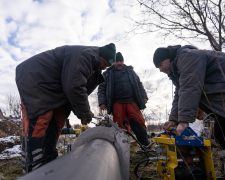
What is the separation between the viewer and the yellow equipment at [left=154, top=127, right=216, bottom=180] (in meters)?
1.48

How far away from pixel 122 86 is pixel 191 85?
6.72 feet

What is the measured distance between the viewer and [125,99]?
3.62 meters

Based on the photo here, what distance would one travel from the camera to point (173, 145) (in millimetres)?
1527

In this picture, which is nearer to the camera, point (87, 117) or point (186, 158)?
point (186, 158)

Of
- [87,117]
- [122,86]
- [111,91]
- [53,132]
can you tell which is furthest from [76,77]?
[122,86]

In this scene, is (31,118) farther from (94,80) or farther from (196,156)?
(196,156)

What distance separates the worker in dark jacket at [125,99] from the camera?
347 cm

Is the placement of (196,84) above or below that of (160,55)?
below

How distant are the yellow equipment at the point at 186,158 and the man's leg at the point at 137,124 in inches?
67.1

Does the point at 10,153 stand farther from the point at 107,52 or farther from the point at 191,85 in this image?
the point at 191,85

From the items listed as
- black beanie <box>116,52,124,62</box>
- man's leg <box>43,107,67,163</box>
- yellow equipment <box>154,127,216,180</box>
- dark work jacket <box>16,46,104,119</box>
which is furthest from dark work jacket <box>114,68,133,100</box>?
yellow equipment <box>154,127,216,180</box>

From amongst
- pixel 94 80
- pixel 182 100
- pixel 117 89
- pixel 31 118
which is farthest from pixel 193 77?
pixel 117 89

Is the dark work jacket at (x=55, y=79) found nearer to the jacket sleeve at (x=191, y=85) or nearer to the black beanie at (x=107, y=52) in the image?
the black beanie at (x=107, y=52)

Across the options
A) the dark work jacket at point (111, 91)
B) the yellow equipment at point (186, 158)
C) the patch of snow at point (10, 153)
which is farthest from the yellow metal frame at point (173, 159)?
the patch of snow at point (10, 153)
